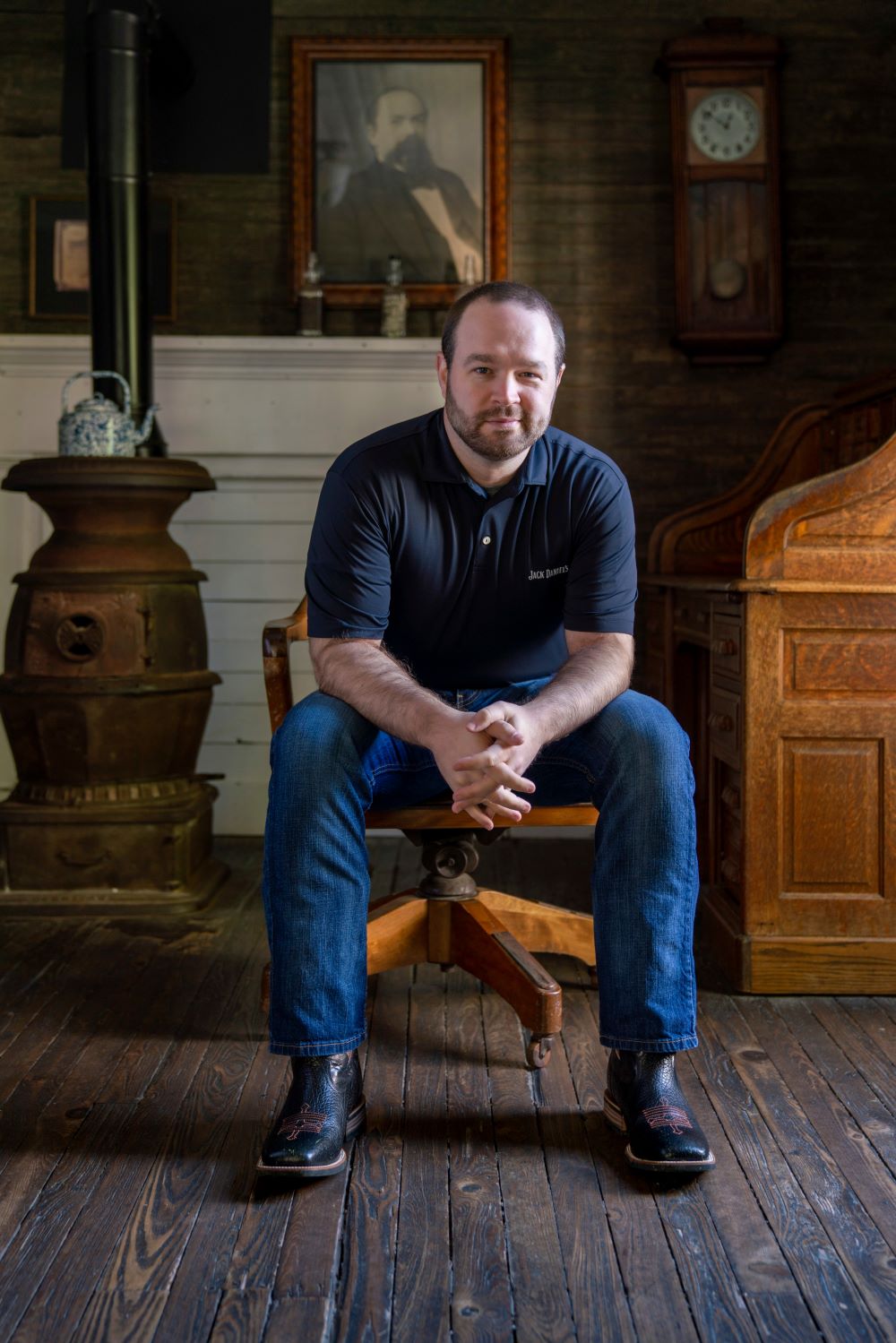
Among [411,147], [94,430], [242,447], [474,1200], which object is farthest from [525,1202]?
[411,147]

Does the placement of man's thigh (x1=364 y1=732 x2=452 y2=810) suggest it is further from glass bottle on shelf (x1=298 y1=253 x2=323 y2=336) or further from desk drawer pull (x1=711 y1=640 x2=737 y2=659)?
glass bottle on shelf (x1=298 y1=253 x2=323 y2=336)

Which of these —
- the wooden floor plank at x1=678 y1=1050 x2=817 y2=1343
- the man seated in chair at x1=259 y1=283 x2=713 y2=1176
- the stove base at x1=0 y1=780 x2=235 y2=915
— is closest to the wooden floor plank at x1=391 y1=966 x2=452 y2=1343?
the man seated in chair at x1=259 y1=283 x2=713 y2=1176

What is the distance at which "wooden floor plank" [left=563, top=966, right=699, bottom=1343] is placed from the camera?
1369 millimetres

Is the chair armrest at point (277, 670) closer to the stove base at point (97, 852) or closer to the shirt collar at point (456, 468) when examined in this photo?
the shirt collar at point (456, 468)

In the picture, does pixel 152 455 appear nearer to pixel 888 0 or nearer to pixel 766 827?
pixel 766 827

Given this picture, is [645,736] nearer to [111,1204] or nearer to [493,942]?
[493,942]

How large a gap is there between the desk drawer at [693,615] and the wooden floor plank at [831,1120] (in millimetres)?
882

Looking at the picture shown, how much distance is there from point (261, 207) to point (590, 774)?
8.36 feet

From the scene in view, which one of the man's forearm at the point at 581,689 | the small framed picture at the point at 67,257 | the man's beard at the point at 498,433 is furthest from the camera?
the small framed picture at the point at 67,257

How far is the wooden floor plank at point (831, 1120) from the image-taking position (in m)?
1.63

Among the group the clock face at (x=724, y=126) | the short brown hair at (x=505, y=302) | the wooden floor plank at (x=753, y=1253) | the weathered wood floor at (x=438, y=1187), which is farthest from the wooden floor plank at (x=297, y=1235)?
the clock face at (x=724, y=126)

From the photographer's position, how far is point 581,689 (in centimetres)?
194

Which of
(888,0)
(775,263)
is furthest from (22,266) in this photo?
(888,0)

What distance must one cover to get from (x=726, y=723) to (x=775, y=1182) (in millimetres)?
1114
